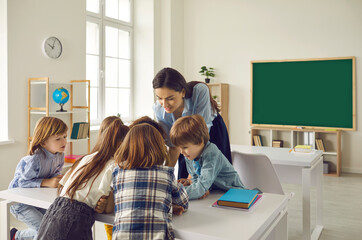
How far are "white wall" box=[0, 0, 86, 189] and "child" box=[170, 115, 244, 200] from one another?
2.91 metres

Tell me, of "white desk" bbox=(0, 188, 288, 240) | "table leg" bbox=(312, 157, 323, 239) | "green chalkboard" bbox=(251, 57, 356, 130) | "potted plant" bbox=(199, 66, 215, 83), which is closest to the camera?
"white desk" bbox=(0, 188, 288, 240)

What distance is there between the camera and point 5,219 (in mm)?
1832

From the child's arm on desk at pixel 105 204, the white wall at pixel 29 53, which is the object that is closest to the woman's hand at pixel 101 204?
the child's arm on desk at pixel 105 204

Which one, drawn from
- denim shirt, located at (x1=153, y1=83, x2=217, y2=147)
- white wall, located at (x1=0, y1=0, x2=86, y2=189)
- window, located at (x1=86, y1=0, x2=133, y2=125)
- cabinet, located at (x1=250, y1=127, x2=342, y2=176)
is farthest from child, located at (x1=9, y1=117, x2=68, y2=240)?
cabinet, located at (x1=250, y1=127, x2=342, y2=176)

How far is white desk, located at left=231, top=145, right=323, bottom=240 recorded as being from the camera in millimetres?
2559

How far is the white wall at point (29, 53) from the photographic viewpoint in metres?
3.99

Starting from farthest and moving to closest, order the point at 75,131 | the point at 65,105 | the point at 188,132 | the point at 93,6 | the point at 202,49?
the point at 202,49 < the point at 93,6 < the point at 65,105 < the point at 75,131 < the point at 188,132

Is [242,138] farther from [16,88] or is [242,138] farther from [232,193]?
[232,193]

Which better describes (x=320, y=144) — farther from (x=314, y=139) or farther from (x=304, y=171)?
(x=304, y=171)

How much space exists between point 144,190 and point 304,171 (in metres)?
1.57

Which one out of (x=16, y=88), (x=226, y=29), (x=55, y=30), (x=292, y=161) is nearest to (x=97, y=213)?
(x=292, y=161)

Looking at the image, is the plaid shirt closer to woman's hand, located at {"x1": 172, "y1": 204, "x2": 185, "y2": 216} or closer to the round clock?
woman's hand, located at {"x1": 172, "y1": 204, "x2": 185, "y2": 216}

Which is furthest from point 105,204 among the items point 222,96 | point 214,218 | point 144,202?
point 222,96

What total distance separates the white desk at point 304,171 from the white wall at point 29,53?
2662 millimetres
